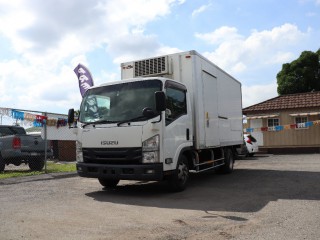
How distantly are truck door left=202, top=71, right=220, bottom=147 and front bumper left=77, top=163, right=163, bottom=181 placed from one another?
2.81 m

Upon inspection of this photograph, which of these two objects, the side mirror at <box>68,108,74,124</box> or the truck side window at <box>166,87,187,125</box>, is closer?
the truck side window at <box>166,87,187,125</box>

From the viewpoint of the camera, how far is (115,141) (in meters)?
8.08

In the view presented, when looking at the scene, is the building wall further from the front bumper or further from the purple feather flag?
the front bumper

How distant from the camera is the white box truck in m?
7.89

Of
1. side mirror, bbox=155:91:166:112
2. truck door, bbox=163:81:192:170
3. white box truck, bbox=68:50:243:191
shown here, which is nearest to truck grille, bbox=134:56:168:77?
white box truck, bbox=68:50:243:191

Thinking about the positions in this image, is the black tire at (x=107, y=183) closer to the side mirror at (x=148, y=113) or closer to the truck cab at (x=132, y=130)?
the truck cab at (x=132, y=130)

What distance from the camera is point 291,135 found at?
25.5 m

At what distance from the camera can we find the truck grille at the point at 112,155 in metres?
7.92

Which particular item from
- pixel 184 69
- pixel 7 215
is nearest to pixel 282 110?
pixel 184 69

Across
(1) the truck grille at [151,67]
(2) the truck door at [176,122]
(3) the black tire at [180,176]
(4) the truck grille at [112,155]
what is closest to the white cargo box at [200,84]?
(1) the truck grille at [151,67]

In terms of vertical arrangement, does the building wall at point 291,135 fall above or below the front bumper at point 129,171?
above

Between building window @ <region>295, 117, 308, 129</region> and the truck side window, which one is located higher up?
building window @ <region>295, 117, 308, 129</region>

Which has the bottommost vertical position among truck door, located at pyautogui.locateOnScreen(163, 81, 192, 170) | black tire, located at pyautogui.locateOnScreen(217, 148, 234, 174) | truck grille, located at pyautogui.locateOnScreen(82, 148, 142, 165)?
black tire, located at pyautogui.locateOnScreen(217, 148, 234, 174)

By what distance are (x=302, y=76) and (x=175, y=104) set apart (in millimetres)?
34584
